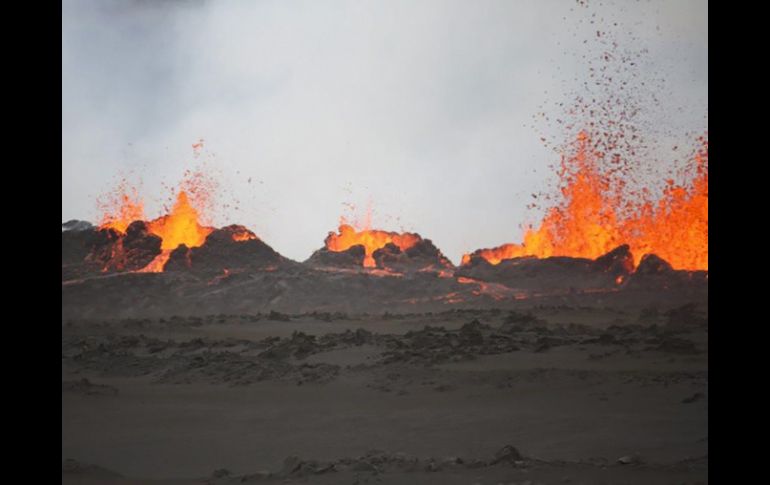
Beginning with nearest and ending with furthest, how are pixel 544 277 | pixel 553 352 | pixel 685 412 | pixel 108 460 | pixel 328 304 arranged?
1. pixel 108 460
2. pixel 685 412
3. pixel 553 352
4. pixel 328 304
5. pixel 544 277

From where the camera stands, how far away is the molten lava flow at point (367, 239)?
49125mm

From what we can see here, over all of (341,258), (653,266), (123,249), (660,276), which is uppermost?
(123,249)

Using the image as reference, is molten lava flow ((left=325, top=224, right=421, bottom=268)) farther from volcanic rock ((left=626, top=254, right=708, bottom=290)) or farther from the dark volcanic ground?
the dark volcanic ground

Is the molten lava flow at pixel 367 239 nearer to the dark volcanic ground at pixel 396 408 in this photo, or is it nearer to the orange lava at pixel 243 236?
the orange lava at pixel 243 236

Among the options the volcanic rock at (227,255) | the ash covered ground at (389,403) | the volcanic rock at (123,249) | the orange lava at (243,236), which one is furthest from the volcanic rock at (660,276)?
the volcanic rock at (123,249)

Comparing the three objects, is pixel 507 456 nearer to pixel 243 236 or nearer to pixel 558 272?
pixel 558 272

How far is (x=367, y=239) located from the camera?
167 feet

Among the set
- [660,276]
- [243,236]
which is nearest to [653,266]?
[660,276]

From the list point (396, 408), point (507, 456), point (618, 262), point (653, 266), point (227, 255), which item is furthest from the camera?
point (227, 255)
